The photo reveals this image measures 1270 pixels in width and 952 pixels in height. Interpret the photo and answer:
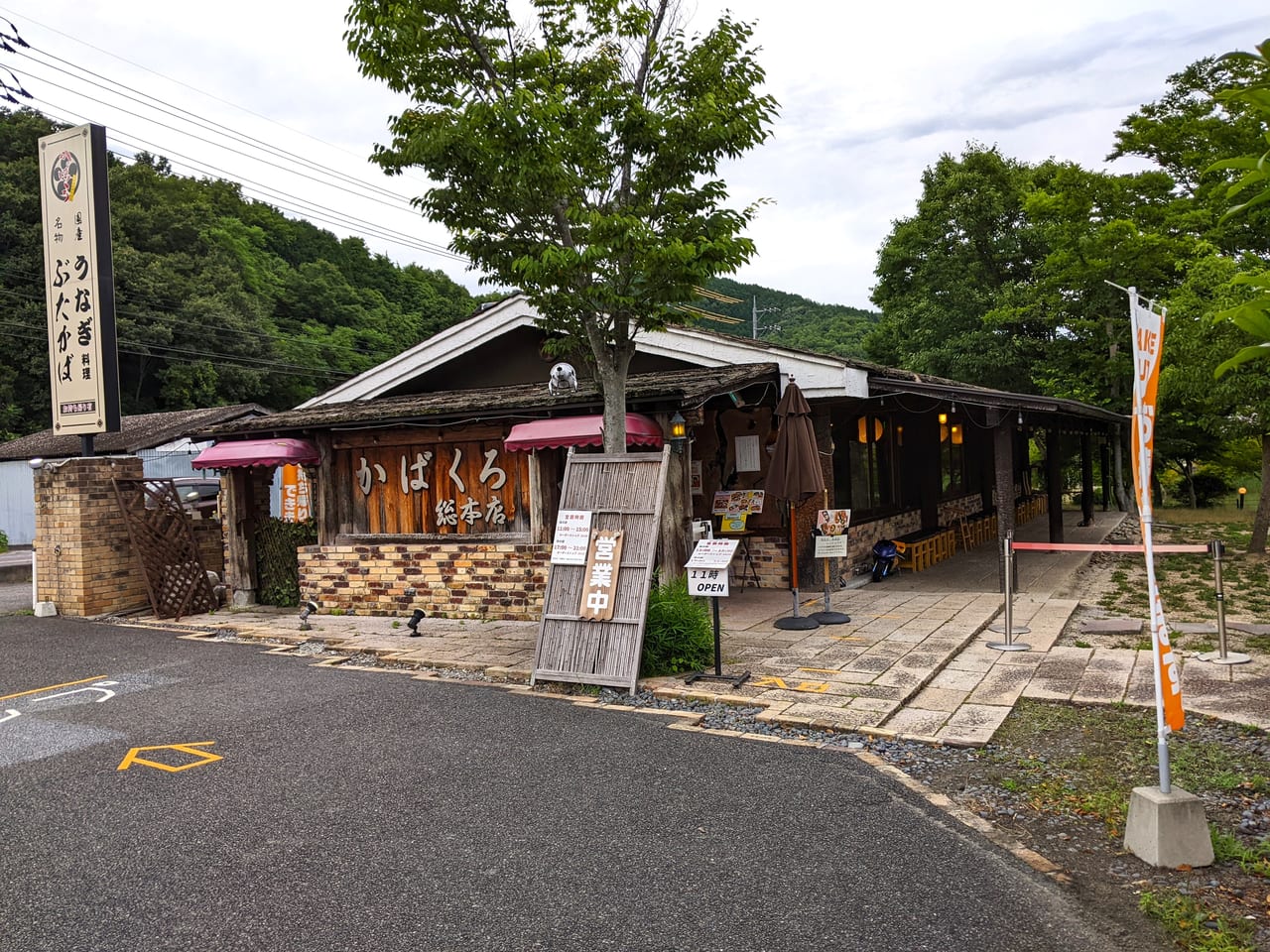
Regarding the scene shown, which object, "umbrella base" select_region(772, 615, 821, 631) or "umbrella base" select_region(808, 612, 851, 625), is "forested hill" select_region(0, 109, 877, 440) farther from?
"umbrella base" select_region(808, 612, 851, 625)

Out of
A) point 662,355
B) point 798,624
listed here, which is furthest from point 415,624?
point 662,355

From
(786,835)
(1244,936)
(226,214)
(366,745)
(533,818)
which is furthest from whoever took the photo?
(226,214)

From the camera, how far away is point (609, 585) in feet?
23.3

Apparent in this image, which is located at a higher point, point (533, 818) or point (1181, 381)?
point (1181, 381)

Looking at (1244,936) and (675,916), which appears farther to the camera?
(675,916)

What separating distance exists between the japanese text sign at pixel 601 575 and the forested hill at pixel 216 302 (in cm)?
2641

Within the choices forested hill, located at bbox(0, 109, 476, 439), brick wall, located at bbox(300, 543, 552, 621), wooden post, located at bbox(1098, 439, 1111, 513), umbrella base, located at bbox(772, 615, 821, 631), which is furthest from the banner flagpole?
forested hill, located at bbox(0, 109, 476, 439)

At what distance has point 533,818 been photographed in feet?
14.2

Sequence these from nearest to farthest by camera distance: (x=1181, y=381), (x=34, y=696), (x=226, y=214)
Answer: (x=34, y=696) → (x=1181, y=381) → (x=226, y=214)

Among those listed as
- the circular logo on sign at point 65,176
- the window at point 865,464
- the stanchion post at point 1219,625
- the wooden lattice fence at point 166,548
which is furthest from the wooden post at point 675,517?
the circular logo on sign at point 65,176

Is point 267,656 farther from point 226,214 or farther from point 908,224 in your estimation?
point 226,214

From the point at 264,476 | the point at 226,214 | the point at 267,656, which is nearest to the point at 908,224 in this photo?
the point at 264,476

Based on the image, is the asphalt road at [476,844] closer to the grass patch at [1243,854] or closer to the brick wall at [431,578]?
the grass patch at [1243,854]

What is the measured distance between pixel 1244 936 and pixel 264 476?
13.4 meters
